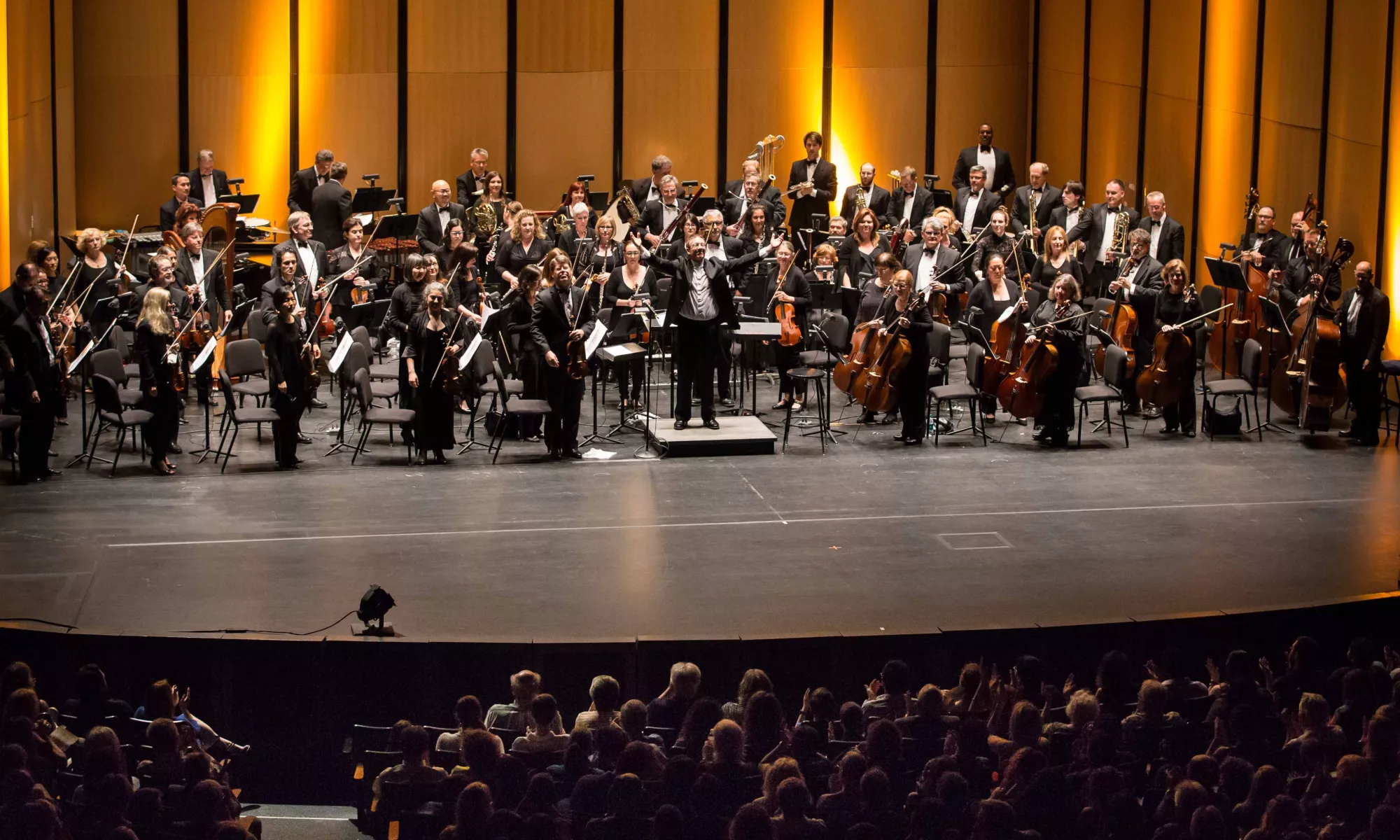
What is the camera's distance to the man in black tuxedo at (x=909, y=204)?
14898mm

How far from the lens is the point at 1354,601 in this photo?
23.6ft

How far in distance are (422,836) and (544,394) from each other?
6186 millimetres

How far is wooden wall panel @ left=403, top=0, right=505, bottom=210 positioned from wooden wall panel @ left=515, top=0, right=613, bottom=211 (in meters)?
0.24

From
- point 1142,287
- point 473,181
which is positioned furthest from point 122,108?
point 1142,287

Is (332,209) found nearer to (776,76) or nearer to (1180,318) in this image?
(776,76)

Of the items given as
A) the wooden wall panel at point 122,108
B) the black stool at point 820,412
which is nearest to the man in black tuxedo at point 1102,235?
the black stool at point 820,412

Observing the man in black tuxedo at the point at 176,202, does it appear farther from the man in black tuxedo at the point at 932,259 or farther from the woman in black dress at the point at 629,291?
the man in black tuxedo at the point at 932,259

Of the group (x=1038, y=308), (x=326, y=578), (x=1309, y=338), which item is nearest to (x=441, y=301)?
(x=326, y=578)

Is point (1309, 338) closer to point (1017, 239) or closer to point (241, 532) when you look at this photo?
point (1017, 239)

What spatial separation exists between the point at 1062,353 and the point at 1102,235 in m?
2.95

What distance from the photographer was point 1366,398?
11.2 m

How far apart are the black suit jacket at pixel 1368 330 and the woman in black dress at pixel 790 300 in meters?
3.56

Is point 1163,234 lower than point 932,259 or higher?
higher

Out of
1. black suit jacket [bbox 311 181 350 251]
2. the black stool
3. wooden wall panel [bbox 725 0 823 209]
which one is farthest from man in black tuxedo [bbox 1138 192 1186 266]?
black suit jacket [bbox 311 181 350 251]
